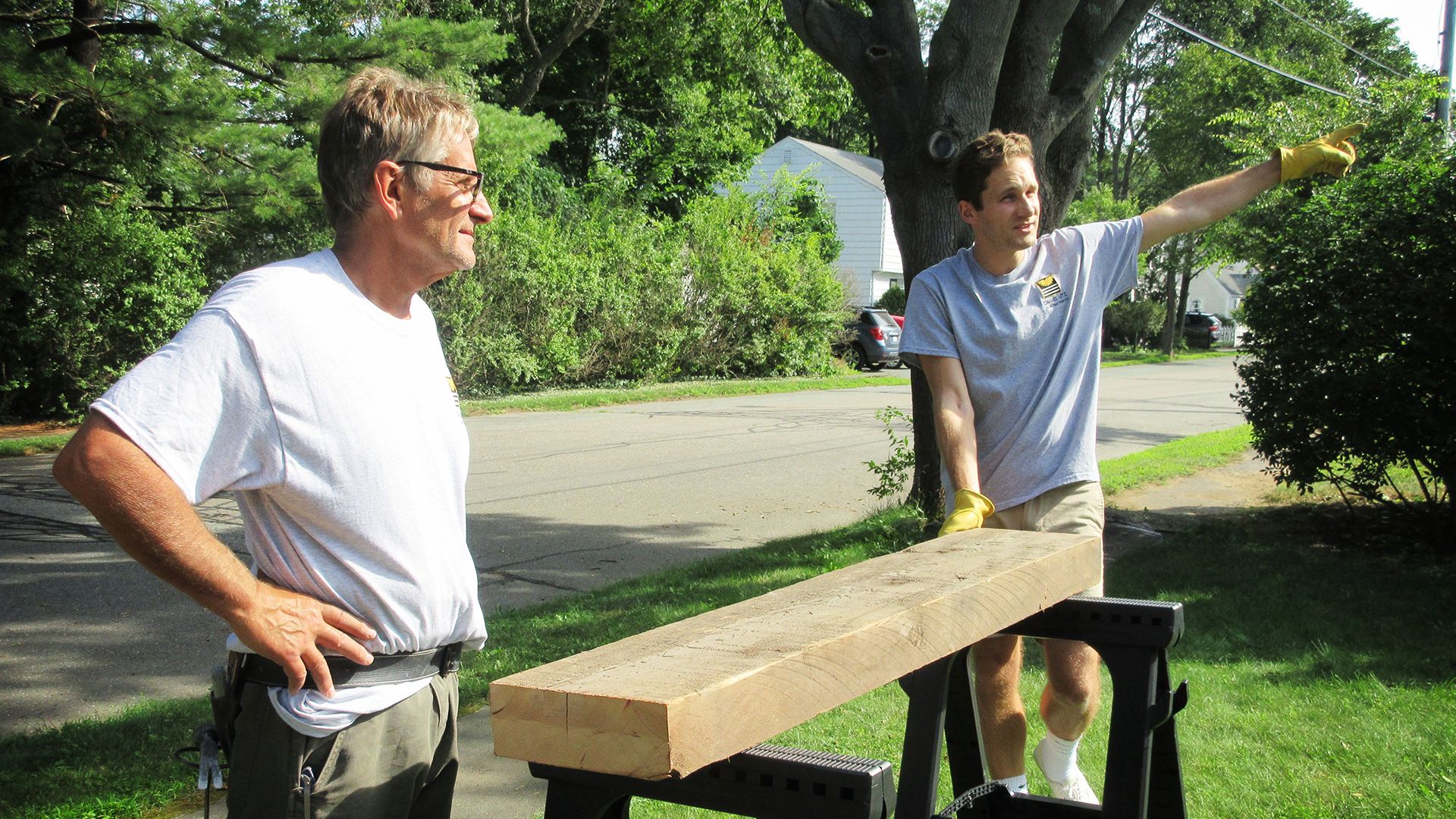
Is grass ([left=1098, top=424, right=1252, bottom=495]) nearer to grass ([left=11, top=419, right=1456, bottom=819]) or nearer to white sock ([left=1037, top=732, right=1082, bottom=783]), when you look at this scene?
grass ([left=11, top=419, right=1456, bottom=819])

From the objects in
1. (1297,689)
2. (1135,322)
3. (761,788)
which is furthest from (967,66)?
(1135,322)

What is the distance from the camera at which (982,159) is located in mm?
3260

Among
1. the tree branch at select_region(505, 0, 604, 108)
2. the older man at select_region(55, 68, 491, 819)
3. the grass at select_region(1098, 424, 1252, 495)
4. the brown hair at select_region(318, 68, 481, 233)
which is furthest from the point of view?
the tree branch at select_region(505, 0, 604, 108)

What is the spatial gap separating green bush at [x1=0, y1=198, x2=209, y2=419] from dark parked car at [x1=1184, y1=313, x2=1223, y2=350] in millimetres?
41605

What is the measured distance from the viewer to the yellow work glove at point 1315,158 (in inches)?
144

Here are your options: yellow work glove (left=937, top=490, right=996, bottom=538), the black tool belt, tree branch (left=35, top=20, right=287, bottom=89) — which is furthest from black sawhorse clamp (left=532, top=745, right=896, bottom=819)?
tree branch (left=35, top=20, right=287, bottom=89)

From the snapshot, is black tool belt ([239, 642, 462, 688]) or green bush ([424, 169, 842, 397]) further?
green bush ([424, 169, 842, 397])

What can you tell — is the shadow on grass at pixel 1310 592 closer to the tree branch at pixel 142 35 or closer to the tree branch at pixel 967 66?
the tree branch at pixel 967 66

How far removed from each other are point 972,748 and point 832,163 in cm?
4162

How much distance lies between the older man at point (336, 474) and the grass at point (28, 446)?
12092 millimetres

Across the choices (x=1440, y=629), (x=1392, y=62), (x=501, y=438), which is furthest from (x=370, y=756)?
(x=1392, y=62)

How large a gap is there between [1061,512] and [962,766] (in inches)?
30.4

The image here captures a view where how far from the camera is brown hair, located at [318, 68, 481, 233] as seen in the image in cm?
207

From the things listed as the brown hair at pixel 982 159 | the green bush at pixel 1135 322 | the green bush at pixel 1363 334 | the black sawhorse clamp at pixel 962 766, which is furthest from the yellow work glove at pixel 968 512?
the green bush at pixel 1135 322
